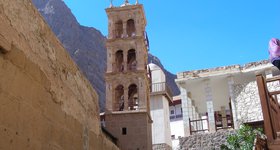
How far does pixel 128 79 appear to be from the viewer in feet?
67.2

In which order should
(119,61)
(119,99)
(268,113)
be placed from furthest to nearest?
1. (119,61)
2. (119,99)
3. (268,113)

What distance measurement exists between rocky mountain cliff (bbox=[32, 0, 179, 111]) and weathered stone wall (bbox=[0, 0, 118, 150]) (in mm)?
36741

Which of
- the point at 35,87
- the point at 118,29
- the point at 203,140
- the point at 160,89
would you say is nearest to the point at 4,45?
the point at 35,87

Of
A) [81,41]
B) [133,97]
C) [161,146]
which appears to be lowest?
[161,146]

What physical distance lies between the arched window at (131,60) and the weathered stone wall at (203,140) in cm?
535

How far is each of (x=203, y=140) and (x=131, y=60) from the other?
659 centimetres

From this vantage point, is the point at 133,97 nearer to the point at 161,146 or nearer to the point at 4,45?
the point at 161,146

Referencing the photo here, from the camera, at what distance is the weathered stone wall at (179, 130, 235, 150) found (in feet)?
57.6

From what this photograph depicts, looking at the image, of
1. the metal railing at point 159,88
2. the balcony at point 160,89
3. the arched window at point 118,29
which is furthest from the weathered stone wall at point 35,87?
the metal railing at point 159,88

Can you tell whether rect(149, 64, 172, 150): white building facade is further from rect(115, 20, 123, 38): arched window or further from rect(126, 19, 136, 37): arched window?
rect(115, 20, 123, 38): arched window

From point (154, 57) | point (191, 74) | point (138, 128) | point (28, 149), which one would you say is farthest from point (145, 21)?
point (154, 57)

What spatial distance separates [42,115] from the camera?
4.60 m

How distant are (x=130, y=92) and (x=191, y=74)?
347cm

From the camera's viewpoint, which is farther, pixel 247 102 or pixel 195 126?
pixel 195 126
